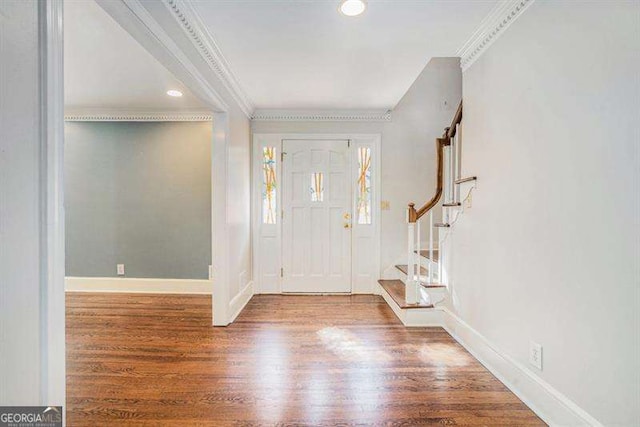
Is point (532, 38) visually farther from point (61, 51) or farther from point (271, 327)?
point (271, 327)

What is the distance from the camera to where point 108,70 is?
2631 millimetres

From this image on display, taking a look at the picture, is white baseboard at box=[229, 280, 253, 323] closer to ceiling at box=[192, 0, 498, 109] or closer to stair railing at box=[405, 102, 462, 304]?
stair railing at box=[405, 102, 462, 304]

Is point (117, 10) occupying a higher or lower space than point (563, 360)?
higher

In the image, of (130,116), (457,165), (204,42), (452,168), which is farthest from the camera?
(130,116)

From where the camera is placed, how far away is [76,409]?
1.67 m

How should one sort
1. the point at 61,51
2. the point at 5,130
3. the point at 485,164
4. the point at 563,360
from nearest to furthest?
the point at 5,130
the point at 61,51
the point at 563,360
the point at 485,164

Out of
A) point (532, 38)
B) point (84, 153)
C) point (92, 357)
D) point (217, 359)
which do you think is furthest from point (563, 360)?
point (84, 153)

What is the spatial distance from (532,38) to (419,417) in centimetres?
215

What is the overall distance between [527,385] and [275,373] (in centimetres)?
150

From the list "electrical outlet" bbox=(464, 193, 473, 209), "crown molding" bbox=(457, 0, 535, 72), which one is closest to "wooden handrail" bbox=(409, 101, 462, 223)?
"electrical outlet" bbox=(464, 193, 473, 209)

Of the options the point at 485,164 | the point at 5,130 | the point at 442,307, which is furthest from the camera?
the point at 442,307

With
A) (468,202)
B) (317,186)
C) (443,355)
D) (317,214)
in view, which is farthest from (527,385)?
(317,186)

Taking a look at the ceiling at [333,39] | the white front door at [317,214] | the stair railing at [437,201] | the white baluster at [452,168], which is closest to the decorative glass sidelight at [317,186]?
the white front door at [317,214]

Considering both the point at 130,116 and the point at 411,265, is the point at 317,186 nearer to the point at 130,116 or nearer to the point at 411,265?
the point at 411,265
